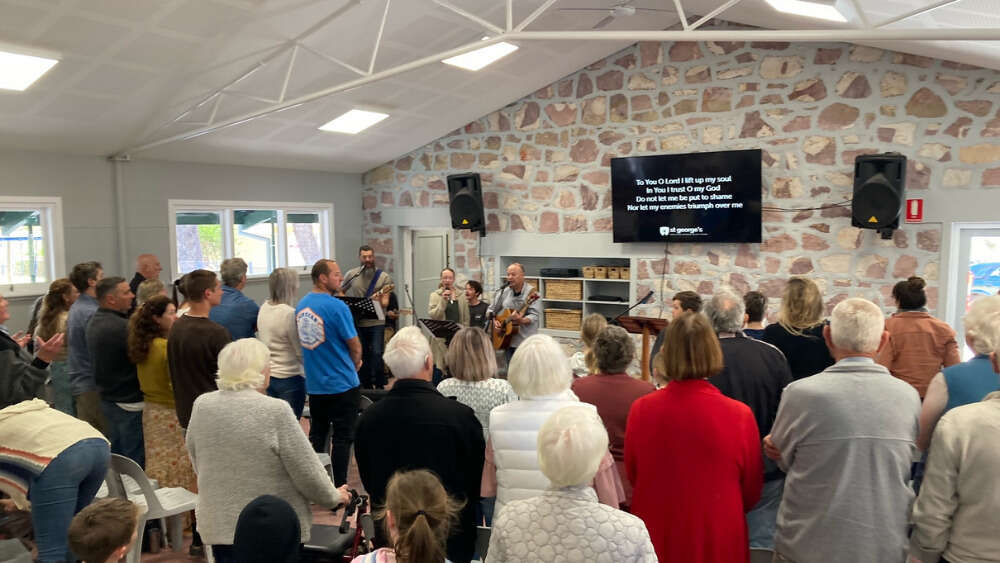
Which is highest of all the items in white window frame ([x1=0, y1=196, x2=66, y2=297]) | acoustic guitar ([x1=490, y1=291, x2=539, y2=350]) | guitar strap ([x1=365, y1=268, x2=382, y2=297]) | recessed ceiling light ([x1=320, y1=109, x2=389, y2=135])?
recessed ceiling light ([x1=320, y1=109, x2=389, y2=135])

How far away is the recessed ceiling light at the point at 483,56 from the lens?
6730 millimetres

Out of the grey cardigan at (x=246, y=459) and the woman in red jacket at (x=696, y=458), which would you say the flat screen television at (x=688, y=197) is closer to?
the woman in red jacket at (x=696, y=458)

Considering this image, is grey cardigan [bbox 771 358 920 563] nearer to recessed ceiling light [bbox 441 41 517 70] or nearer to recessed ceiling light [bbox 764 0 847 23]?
recessed ceiling light [bbox 764 0 847 23]

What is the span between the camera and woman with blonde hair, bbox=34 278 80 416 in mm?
4430

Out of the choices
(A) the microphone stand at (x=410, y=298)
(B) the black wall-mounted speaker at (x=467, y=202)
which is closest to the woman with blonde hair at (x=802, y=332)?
(B) the black wall-mounted speaker at (x=467, y=202)

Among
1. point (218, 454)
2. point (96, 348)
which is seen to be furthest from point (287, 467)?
point (96, 348)

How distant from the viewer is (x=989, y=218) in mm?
5973

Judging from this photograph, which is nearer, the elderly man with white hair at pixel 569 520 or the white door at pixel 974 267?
the elderly man with white hair at pixel 569 520

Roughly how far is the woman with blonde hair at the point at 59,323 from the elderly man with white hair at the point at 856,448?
13.6ft

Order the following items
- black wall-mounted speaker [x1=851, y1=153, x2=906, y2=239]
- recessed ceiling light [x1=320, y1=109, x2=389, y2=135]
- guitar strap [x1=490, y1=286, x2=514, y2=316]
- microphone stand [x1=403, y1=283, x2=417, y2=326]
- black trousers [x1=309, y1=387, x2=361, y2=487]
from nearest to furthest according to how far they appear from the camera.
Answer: black trousers [x1=309, y1=387, x2=361, y2=487], black wall-mounted speaker [x1=851, y1=153, x2=906, y2=239], guitar strap [x1=490, y1=286, x2=514, y2=316], recessed ceiling light [x1=320, y1=109, x2=389, y2=135], microphone stand [x1=403, y1=283, x2=417, y2=326]

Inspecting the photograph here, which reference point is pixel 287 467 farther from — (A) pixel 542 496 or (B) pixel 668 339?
(B) pixel 668 339

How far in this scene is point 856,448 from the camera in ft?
7.08

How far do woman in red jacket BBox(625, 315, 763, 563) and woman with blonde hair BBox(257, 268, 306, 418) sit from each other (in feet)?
9.09

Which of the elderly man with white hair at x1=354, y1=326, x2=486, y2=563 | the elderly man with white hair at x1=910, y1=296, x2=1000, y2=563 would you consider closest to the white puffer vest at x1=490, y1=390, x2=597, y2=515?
the elderly man with white hair at x1=354, y1=326, x2=486, y2=563
